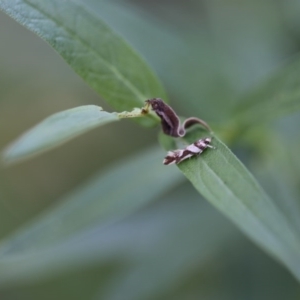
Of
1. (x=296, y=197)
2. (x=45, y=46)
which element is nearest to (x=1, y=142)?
(x=45, y=46)

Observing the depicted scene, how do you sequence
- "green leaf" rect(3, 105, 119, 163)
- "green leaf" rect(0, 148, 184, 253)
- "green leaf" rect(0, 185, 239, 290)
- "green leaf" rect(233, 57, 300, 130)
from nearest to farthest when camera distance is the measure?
1. "green leaf" rect(3, 105, 119, 163)
2. "green leaf" rect(233, 57, 300, 130)
3. "green leaf" rect(0, 148, 184, 253)
4. "green leaf" rect(0, 185, 239, 290)

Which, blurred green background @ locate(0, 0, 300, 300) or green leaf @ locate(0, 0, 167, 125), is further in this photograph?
blurred green background @ locate(0, 0, 300, 300)

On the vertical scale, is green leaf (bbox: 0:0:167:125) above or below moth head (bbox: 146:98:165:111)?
above

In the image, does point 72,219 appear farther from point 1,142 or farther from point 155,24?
point 1,142

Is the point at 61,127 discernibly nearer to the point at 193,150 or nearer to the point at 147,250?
the point at 193,150

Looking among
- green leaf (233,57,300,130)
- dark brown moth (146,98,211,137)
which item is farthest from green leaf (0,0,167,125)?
green leaf (233,57,300,130)

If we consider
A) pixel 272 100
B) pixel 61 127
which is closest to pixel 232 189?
pixel 61 127

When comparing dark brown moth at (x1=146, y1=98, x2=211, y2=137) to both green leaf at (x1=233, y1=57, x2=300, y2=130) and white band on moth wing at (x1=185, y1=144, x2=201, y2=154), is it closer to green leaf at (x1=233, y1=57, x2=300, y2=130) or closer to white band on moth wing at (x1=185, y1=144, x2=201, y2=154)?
white band on moth wing at (x1=185, y1=144, x2=201, y2=154)

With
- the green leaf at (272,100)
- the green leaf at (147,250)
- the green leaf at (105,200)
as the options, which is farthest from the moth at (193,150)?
the green leaf at (147,250)
